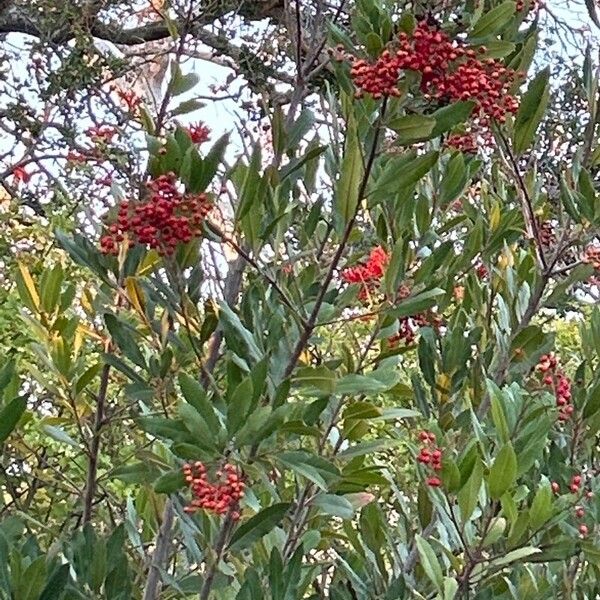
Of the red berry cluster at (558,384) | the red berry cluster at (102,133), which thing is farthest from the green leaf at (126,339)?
the red berry cluster at (102,133)

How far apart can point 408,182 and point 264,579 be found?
19.7 inches

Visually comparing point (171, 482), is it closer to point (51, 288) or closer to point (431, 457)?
point (431, 457)

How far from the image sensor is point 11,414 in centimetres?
93

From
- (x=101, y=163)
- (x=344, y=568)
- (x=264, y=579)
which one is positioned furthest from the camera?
(x=101, y=163)

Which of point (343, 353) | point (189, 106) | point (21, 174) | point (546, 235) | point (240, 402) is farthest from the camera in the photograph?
point (21, 174)

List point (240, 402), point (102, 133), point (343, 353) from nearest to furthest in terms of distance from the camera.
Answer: point (240, 402) → point (343, 353) → point (102, 133)

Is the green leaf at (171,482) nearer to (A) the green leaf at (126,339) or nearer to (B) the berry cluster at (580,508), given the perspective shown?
(A) the green leaf at (126,339)

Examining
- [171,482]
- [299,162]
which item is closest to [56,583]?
[171,482]

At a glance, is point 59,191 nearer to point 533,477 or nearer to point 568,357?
point 568,357

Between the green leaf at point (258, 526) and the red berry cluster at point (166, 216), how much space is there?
12.2 inches

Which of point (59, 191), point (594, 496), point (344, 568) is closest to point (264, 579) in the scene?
point (344, 568)

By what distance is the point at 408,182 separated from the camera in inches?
40.3

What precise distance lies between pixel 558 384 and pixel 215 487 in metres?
0.66

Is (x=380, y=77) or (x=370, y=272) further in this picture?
(x=370, y=272)
